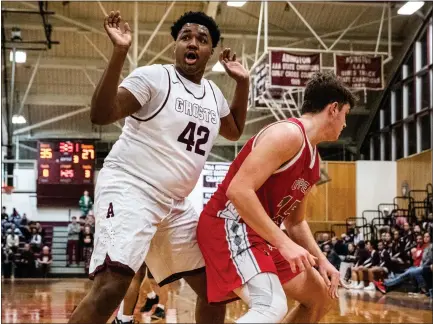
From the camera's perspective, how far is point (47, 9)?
62.4ft

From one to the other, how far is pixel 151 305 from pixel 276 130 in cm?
540

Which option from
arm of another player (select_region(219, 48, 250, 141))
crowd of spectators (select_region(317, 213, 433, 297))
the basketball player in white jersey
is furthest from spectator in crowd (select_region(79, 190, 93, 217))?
the basketball player in white jersey

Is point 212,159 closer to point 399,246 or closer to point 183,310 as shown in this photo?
point 399,246

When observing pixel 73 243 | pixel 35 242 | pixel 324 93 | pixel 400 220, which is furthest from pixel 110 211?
pixel 73 243

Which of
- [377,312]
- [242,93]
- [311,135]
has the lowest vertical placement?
[377,312]

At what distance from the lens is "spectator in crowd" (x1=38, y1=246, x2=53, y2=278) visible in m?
19.4

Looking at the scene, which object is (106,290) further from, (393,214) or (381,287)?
(393,214)

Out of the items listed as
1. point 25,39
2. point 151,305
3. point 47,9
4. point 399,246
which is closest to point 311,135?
point 151,305

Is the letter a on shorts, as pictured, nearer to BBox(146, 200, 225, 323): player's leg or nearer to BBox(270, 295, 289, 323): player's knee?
BBox(146, 200, 225, 323): player's leg

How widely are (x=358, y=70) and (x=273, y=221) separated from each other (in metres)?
12.8

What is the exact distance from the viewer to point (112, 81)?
10.0 ft

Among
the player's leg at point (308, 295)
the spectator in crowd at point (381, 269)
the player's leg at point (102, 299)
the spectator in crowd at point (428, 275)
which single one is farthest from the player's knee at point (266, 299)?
the spectator in crowd at point (381, 269)

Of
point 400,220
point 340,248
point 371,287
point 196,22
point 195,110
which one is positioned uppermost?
point 196,22

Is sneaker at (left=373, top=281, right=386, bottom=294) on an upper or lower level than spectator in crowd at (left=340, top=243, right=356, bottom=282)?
lower
